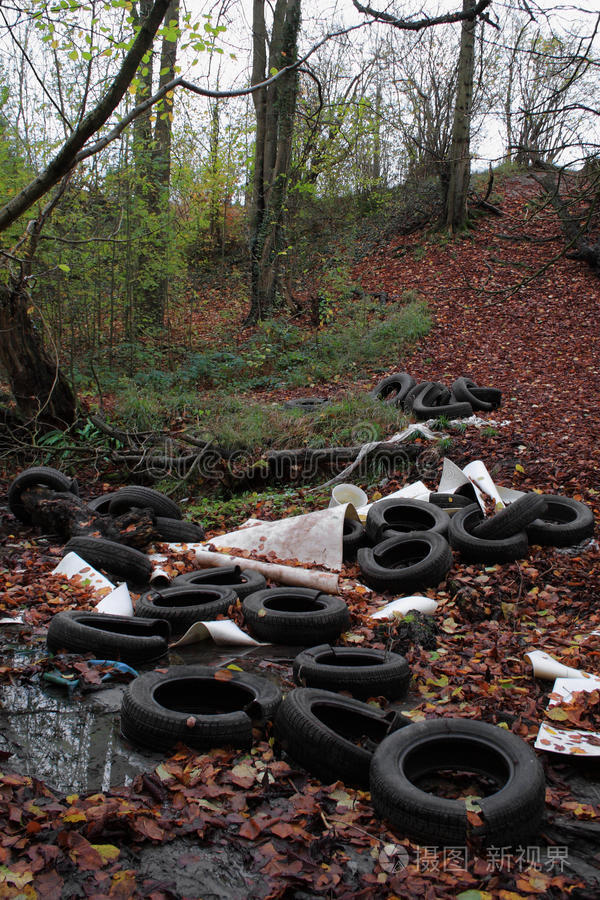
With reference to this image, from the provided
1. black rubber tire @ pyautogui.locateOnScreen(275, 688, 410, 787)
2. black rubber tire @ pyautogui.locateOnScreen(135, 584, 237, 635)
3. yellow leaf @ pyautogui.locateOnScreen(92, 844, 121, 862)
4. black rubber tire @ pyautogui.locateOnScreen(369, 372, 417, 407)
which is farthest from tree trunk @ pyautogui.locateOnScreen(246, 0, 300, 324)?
yellow leaf @ pyautogui.locateOnScreen(92, 844, 121, 862)

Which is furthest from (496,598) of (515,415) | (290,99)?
(290,99)

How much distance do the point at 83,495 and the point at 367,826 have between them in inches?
239

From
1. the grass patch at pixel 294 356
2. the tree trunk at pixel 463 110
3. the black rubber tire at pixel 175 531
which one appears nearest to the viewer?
the black rubber tire at pixel 175 531

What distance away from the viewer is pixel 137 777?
2.63m

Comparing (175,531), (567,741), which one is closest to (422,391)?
(175,531)

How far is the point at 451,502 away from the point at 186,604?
2.77m

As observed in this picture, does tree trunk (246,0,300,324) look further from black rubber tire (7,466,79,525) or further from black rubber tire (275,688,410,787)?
black rubber tire (275,688,410,787)

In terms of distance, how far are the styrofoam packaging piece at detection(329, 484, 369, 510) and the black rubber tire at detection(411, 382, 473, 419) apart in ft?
7.15

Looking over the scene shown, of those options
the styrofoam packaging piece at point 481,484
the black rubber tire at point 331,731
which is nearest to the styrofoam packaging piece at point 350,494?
the styrofoam packaging piece at point 481,484

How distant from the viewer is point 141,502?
19.5ft

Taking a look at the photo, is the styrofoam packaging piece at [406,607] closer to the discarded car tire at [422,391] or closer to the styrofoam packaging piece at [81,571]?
the styrofoam packaging piece at [81,571]

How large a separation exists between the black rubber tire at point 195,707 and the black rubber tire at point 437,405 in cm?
561

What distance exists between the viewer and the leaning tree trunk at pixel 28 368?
8152 mm

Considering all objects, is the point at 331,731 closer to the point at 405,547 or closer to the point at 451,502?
the point at 405,547
